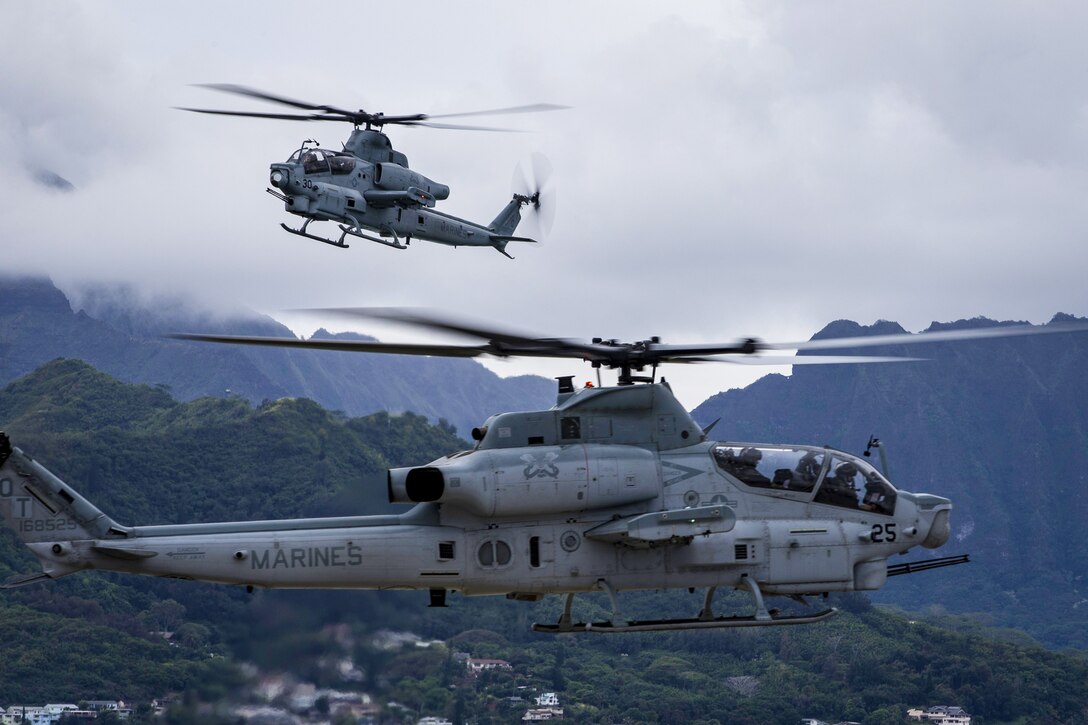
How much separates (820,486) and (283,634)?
7.49 meters

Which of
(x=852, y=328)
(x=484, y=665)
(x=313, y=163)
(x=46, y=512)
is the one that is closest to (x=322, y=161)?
(x=313, y=163)

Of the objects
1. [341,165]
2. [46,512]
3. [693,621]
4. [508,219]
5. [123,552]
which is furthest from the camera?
[508,219]

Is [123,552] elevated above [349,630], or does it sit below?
above

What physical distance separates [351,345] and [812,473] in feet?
19.3

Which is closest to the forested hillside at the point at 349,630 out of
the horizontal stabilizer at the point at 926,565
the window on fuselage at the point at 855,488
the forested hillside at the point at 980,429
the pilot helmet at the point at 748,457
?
the pilot helmet at the point at 748,457

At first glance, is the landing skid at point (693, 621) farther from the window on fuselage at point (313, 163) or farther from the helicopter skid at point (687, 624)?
the window on fuselage at point (313, 163)

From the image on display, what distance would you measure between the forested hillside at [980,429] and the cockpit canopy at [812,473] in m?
117

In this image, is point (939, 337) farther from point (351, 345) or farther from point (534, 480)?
point (351, 345)

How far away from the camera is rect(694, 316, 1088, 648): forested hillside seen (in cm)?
14050

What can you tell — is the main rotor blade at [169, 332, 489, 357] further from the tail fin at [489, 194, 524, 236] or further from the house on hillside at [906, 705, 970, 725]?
the house on hillside at [906, 705, 970, 725]

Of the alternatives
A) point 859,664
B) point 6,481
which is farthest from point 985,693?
point 6,481

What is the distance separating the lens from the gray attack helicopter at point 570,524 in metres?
19.5

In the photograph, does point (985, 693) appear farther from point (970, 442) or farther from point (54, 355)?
point (54, 355)

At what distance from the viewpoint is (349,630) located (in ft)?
77.3
